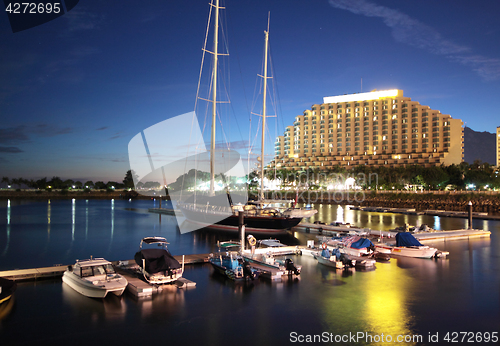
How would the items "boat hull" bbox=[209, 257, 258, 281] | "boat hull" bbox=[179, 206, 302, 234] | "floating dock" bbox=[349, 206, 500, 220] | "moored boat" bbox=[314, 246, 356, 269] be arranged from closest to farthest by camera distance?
"boat hull" bbox=[209, 257, 258, 281]
"moored boat" bbox=[314, 246, 356, 269]
"boat hull" bbox=[179, 206, 302, 234]
"floating dock" bbox=[349, 206, 500, 220]

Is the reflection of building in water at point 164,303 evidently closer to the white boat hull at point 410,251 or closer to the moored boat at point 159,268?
the moored boat at point 159,268

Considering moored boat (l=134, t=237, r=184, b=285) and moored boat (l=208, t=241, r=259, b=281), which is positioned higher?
moored boat (l=134, t=237, r=184, b=285)

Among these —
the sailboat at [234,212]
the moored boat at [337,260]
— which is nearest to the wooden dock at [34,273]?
the moored boat at [337,260]

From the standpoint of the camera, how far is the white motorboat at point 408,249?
24.6 meters

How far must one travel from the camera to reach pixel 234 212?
140 feet

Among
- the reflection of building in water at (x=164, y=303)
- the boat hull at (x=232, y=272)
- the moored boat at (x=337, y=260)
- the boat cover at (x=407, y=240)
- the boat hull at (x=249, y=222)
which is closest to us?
the reflection of building in water at (x=164, y=303)

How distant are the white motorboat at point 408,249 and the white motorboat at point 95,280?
1802cm

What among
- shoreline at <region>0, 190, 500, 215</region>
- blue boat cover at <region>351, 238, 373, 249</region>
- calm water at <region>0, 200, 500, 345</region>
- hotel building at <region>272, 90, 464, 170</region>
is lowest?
calm water at <region>0, 200, 500, 345</region>

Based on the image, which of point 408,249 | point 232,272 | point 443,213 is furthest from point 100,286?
point 443,213

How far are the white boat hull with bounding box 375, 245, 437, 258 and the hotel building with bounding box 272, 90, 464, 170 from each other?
11557 cm

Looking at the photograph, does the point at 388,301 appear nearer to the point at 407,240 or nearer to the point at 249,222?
the point at 407,240

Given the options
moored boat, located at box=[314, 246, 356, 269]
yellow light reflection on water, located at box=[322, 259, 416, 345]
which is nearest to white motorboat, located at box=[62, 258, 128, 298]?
yellow light reflection on water, located at box=[322, 259, 416, 345]

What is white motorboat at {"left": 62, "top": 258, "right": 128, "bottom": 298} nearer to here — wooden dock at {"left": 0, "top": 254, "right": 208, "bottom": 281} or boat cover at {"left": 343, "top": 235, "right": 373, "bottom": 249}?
wooden dock at {"left": 0, "top": 254, "right": 208, "bottom": 281}

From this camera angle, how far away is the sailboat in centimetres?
3997
